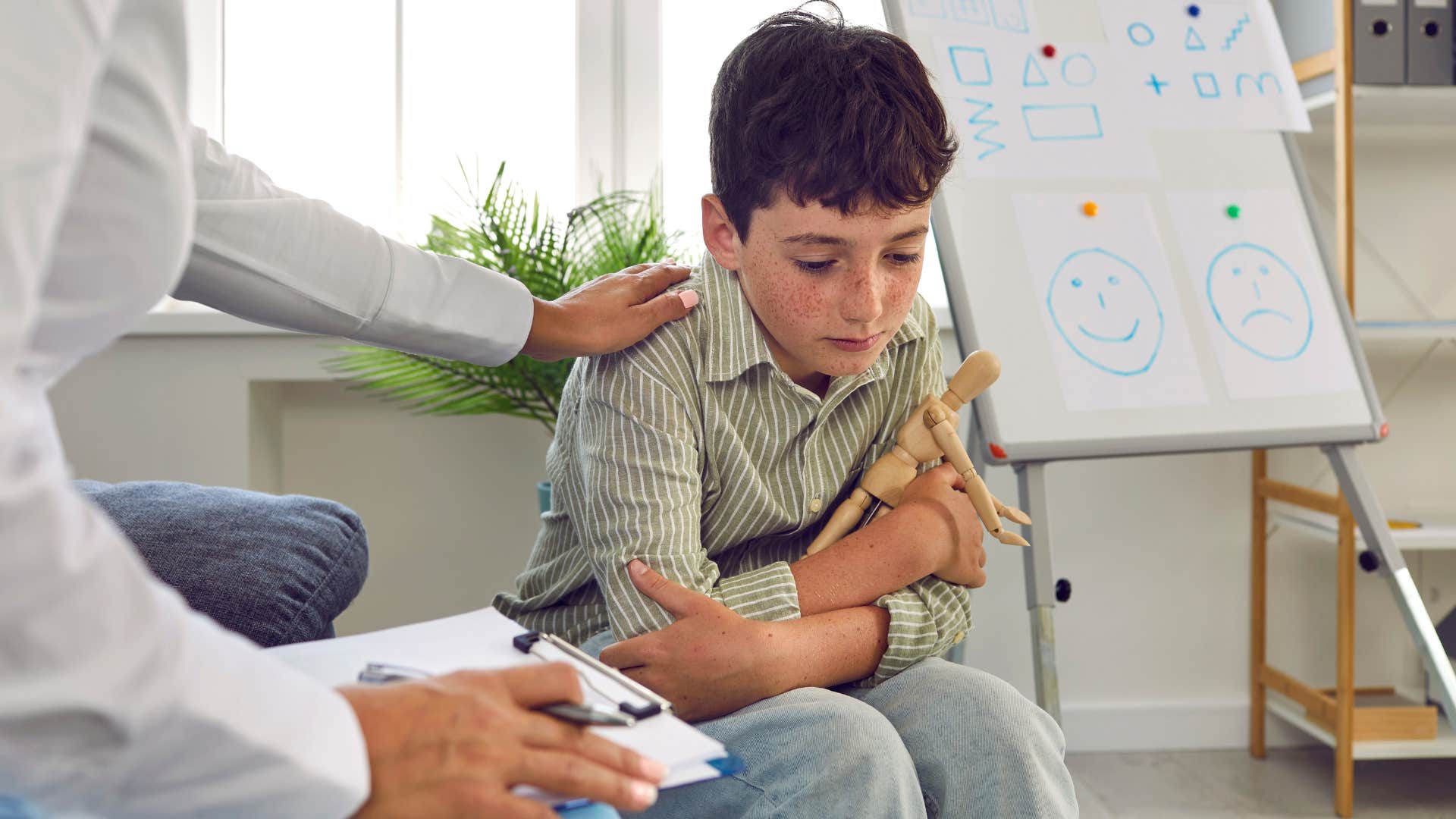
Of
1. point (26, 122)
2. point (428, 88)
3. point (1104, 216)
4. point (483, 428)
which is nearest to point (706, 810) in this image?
point (26, 122)

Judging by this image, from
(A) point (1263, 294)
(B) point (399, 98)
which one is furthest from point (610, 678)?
(B) point (399, 98)

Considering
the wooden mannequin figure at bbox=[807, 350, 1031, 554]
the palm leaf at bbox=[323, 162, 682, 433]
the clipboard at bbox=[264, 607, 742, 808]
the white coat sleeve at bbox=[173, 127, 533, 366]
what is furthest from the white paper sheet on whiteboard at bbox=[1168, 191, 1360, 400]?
the clipboard at bbox=[264, 607, 742, 808]

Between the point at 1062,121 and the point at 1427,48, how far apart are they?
697mm

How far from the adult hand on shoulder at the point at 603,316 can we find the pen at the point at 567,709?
1.33ft

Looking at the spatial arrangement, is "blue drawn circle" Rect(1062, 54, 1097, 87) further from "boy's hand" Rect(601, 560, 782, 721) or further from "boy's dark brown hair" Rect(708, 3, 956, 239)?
"boy's hand" Rect(601, 560, 782, 721)

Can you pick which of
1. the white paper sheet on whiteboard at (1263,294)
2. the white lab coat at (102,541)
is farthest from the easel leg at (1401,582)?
the white lab coat at (102,541)

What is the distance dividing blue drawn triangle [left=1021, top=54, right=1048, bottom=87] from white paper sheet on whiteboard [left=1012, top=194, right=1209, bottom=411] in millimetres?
171

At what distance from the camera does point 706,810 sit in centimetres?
85

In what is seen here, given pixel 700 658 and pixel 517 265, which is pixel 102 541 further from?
pixel 517 265

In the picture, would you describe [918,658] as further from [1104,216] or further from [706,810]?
[1104,216]

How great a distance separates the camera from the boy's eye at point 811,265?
0.97 m

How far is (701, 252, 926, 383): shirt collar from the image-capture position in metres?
1.01

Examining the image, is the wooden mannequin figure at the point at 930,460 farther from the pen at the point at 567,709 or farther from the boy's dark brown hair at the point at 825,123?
the pen at the point at 567,709

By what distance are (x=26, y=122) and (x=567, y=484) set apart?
2.33 feet
